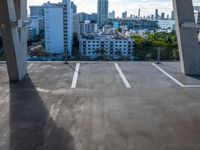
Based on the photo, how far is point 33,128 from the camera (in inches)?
193

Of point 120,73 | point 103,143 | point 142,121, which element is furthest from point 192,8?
point 103,143

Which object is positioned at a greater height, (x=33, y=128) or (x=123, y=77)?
(x=123, y=77)

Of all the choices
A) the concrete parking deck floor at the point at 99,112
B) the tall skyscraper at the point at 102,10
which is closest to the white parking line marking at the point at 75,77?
the concrete parking deck floor at the point at 99,112

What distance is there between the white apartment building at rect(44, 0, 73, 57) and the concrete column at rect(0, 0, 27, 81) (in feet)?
78.2

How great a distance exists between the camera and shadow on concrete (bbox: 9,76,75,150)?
14.1ft

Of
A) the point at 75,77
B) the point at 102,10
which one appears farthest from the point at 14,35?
the point at 102,10

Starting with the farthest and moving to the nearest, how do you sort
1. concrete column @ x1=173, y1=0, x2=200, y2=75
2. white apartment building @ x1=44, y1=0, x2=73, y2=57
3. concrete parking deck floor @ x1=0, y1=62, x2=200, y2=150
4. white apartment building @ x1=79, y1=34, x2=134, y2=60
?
white apartment building @ x1=44, y1=0, x2=73, y2=57 → white apartment building @ x1=79, y1=34, x2=134, y2=60 → concrete column @ x1=173, y1=0, x2=200, y2=75 → concrete parking deck floor @ x1=0, y1=62, x2=200, y2=150

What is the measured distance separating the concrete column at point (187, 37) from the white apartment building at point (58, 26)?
79.8 feet

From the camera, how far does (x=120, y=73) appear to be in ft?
31.1

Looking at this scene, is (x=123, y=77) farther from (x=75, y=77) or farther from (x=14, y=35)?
(x=14, y=35)

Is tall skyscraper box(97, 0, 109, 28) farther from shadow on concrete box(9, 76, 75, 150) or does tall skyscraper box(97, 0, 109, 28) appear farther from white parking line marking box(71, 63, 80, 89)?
shadow on concrete box(9, 76, 75, 150)

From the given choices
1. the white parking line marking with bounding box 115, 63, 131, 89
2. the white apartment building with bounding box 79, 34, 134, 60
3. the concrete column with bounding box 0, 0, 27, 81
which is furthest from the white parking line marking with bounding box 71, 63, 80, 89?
the white apartment building with bounding box 79, 34, 134, 60

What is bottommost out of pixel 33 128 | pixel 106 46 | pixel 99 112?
pixel 33 128

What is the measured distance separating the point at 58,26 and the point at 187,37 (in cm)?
2910
